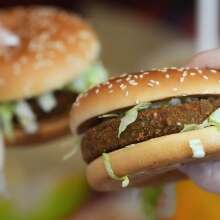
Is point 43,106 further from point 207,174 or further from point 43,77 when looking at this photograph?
point 207,174

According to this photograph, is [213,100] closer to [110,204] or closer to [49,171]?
[110,204]

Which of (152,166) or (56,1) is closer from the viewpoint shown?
(152,166)

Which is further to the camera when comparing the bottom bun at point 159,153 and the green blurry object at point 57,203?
the green blurry object at point 57,203

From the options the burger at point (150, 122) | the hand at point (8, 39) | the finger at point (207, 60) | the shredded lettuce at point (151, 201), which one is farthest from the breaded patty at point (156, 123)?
the hand at point (8, 39)

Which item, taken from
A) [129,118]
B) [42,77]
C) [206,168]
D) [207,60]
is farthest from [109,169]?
[42,77]

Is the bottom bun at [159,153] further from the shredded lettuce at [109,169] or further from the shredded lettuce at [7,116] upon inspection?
the shredded lettuce at [7,116]

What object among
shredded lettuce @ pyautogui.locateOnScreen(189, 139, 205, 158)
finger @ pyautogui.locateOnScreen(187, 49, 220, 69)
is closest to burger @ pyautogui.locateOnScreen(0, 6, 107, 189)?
finger @ pyautogui.locateOnScreen(187, 49, 220, 69)

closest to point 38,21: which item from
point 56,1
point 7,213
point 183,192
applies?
point 7,213
